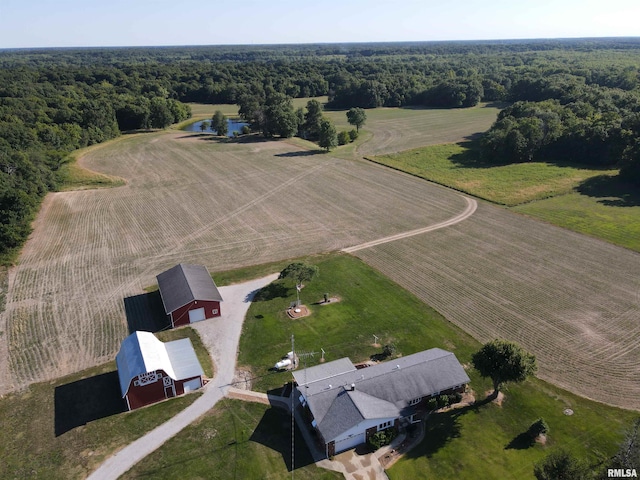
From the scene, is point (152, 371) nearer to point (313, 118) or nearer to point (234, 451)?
point (234, 451)

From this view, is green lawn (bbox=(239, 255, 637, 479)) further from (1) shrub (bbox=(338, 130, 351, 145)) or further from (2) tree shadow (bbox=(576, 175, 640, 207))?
(1) shrub (bbox=(338, 130, 351, 145))

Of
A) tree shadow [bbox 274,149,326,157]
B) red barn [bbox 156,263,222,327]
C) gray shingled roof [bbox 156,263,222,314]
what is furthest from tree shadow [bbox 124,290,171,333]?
tree shadow [bbox 274,149,326,157]

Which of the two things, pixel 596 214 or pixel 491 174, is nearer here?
pixel 596 214

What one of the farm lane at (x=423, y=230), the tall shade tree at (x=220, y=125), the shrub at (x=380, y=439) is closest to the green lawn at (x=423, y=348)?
the shrub at (x=380, y=439)

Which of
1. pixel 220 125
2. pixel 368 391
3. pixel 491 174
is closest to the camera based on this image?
pixel 368 391

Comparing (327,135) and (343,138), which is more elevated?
(327,135)

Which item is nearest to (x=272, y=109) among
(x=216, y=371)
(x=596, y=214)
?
(x=596, y=214)

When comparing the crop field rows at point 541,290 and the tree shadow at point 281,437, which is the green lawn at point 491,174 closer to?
the crop field rows at point 541,290
